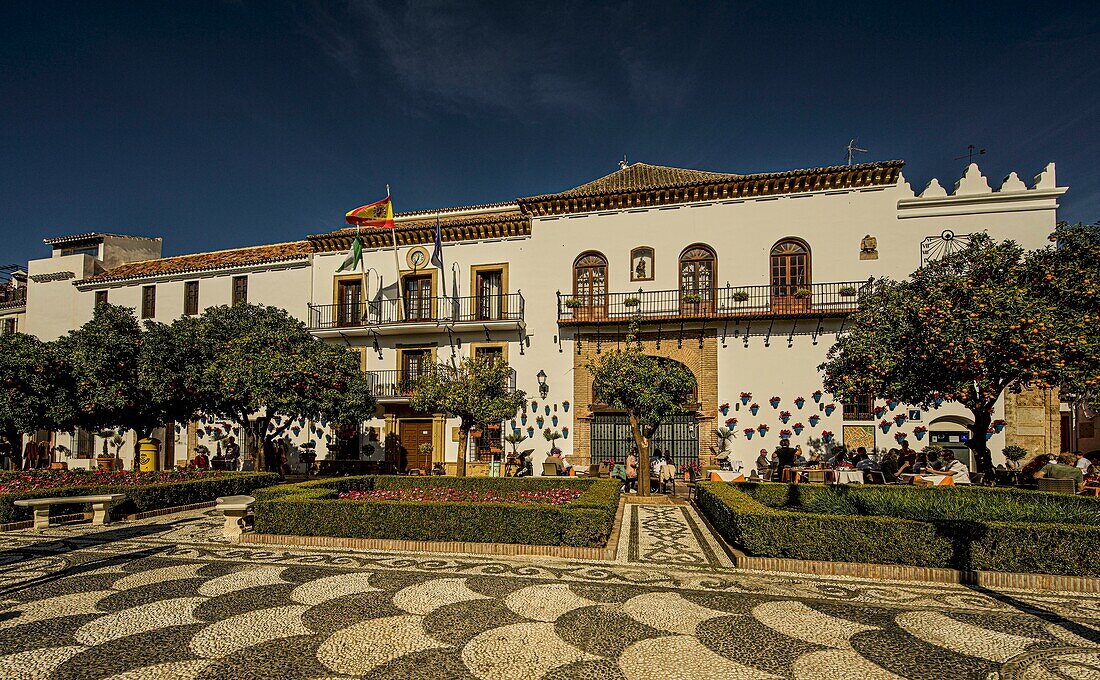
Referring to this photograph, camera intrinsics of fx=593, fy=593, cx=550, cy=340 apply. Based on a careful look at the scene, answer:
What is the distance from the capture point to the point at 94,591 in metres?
6.47

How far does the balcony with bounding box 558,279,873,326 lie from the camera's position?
1761cm

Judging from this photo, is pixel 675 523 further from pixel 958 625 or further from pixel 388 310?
pixel 388 310

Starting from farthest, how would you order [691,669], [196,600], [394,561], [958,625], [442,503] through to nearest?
[442,503] → [394,561] → [196,600] → [958,625] → [691,669]

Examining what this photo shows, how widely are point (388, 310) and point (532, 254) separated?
5684 millimetres

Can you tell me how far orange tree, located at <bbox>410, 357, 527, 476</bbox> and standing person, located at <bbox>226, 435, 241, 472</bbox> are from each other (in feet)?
26.6

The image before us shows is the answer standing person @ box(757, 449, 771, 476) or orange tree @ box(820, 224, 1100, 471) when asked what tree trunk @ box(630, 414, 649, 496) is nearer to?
standing person @ box(757, 449, 771, 476)

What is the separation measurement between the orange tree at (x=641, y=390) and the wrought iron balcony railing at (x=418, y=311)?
6.34 m

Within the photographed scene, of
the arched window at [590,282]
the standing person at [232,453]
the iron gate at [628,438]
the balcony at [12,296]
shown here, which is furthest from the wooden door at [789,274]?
the balcony at [12,296]

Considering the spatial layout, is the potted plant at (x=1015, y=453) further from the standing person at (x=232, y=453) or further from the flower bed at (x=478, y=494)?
the standing person at (x=232, y=453)

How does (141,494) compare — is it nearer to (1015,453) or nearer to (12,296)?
(1015,453)

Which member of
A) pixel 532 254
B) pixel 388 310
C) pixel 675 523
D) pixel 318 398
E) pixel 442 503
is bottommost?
pixel 675 523

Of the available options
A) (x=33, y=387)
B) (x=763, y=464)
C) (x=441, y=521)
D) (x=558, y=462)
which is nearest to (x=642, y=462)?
(x=763, y=464)

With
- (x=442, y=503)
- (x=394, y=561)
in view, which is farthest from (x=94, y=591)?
(x=442, y=503)

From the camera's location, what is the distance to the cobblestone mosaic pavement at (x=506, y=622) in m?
4.63
